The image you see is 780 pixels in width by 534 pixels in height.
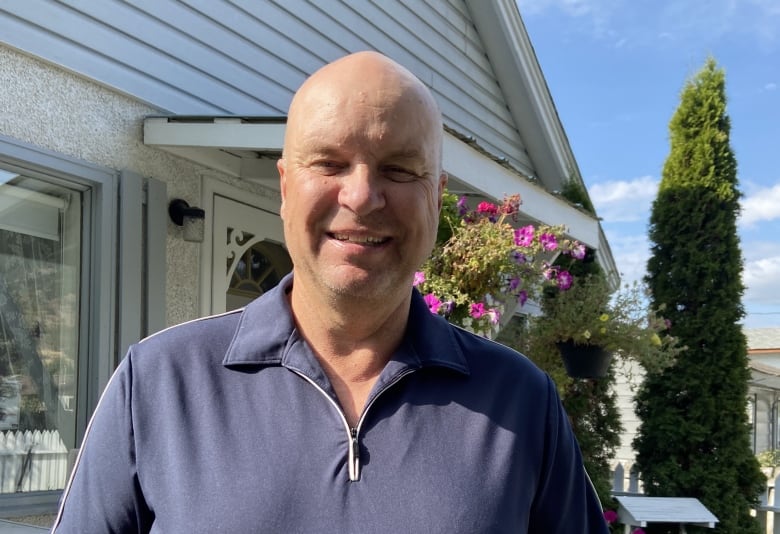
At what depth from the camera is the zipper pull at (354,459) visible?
3.65 feet

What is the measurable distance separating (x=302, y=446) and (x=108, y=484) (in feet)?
0.91

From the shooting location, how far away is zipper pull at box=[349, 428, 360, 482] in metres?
1.11

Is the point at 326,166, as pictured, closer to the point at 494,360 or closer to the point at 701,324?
the point at 494,360

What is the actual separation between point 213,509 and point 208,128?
319 centimetres

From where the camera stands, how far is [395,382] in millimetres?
1209

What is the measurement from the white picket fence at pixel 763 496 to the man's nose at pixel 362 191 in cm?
640

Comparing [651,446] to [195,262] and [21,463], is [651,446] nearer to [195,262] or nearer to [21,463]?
[195,262]

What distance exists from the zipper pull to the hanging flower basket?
12.9ft

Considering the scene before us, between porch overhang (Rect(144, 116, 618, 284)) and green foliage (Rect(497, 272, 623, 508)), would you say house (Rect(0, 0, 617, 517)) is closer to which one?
porch overhang (Rect(144, 116, 618, 284))

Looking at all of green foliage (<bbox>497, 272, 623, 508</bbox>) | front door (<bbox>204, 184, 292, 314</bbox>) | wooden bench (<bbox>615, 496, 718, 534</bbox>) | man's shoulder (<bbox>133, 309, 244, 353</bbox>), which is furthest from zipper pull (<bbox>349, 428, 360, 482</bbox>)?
wooden bench (<bbox>615, 496, 718, 534</bbox>)

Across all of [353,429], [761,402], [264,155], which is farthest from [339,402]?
[761,402]

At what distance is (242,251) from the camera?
4.79 m

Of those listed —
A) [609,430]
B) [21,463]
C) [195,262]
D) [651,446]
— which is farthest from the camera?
[609,430]

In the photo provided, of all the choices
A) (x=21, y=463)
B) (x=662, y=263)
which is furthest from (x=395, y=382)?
(x=662, y=263)
